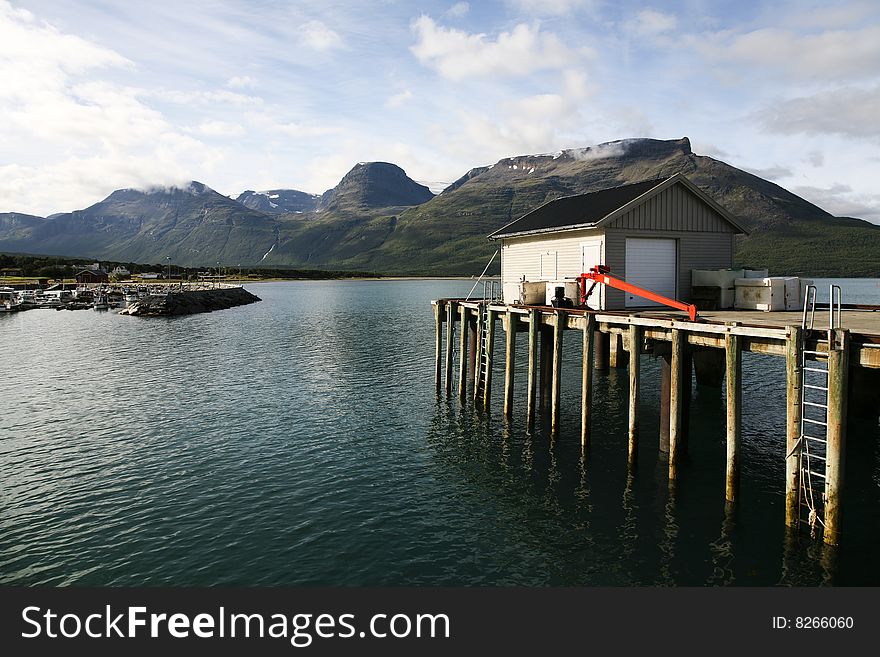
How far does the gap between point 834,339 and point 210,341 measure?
55621 millimetres

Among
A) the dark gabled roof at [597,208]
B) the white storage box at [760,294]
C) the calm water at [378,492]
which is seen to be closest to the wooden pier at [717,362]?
the calm water at [378,492]

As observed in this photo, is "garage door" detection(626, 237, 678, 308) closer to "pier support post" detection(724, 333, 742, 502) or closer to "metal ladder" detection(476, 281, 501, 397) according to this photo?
"metal ladder" detection(476, 281, 501, 397)

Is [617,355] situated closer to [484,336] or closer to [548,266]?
[548,266]

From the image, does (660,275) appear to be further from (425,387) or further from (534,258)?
(425,387)

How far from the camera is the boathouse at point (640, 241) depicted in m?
26.8

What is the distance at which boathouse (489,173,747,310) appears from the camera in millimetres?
26781

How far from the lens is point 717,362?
3319cm

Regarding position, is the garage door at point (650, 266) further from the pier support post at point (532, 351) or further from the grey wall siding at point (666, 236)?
the pier support post at point (532, 351)

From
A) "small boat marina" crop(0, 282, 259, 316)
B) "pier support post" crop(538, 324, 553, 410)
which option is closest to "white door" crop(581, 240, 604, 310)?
"pier support post" crop(538, 324, 553, 410)

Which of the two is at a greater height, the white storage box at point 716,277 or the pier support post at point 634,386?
the white storage box at point 716,277

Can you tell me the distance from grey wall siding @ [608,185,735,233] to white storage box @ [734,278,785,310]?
380 centimetres

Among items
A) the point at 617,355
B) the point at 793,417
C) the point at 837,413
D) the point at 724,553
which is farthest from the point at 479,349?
the point at 837,413

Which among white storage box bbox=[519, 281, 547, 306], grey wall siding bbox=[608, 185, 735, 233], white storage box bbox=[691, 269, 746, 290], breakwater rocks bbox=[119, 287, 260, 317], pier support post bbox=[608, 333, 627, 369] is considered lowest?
pier support post bbox=[608, 333, 627, 369]

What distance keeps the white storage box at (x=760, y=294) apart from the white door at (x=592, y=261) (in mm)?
6061
